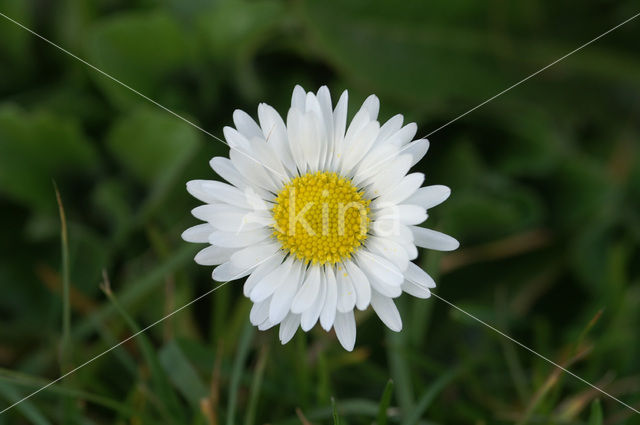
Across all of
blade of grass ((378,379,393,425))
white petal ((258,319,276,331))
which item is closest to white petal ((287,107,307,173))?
white petal ((258,319,276,331))

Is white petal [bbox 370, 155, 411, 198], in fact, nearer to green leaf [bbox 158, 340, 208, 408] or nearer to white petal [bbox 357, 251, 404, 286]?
white petal [bbox 357, 251, 404, 286]

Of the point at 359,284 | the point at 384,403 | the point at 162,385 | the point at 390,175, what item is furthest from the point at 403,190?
the point at 162,385

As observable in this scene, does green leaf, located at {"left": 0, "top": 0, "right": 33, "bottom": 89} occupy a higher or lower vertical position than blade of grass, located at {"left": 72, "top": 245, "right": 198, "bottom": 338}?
higher

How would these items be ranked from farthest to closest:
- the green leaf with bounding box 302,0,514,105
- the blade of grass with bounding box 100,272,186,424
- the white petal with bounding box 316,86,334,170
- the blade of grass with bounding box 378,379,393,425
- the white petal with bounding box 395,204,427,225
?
the green leaf with bounding box 302,0,514,105 → the blade of grass with bounding box 100,272,186,424 → the blade of grass with bounding box 378,379,393,425 → the white petal with bounding box 316,86,334,170 → the white petal with bounding box 395,204,427,225

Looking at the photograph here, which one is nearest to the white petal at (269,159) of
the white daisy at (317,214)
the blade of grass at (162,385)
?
the white daisy at (317,214)

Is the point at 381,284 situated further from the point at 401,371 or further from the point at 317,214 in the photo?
the point at 401,371

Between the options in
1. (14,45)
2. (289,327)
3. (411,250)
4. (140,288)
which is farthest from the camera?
(14,45)
